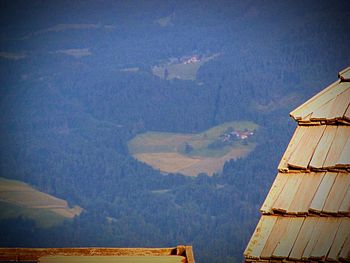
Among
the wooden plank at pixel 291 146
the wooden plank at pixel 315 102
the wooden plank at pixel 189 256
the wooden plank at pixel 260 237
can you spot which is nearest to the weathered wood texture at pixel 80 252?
the wooden plank at pixel 189 256

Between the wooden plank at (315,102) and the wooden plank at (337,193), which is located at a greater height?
the wooden plank at (315,102)

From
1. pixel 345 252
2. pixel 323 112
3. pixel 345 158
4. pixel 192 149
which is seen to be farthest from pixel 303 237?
pixel 192 149

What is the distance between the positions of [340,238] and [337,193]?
11 centimetres

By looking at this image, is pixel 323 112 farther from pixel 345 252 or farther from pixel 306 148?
pixel 345 252

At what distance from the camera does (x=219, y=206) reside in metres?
9.21

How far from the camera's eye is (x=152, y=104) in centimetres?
982

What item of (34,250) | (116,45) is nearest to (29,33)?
(116,45)

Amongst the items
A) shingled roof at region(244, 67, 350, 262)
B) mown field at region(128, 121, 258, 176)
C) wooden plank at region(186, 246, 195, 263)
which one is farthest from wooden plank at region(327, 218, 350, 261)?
mown field at region(128, 121, 258, 176)

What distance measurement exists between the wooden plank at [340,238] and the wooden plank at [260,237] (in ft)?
0.51

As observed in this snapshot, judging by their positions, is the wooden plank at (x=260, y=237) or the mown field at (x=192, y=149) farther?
the mown field at (x=192, y=149)

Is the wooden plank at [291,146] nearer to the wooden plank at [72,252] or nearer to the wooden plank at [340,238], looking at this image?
the wooden plank at [340,238]

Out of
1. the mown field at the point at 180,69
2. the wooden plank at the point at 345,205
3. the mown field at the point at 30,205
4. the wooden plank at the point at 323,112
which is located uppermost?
the mown field at the point at 180,69

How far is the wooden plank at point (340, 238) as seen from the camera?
180 centimetres

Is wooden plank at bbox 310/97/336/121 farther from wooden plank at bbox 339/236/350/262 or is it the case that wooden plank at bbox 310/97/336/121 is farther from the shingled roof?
wooden plank at bbox 339/236/350/262
